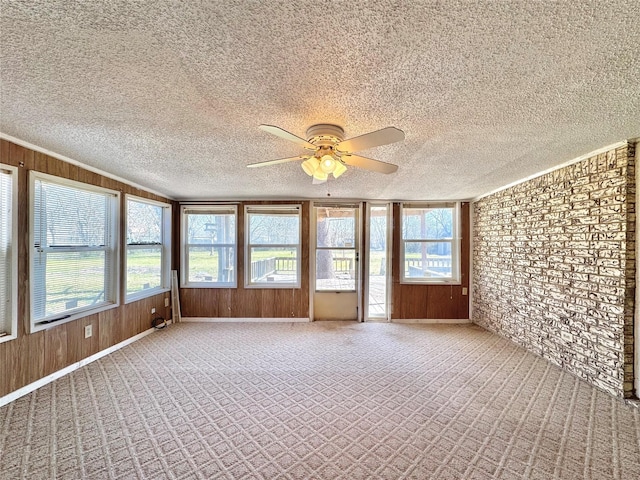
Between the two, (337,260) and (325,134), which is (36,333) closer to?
(325,134)

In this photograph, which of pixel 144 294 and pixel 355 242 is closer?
pixel 144 294

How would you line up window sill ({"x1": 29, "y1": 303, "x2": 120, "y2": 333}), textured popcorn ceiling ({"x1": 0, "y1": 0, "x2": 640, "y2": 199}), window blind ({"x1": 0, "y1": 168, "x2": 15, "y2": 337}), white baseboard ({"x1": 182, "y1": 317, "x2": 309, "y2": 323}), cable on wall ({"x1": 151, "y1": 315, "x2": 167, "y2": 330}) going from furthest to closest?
white baseboard ({"x1": 182, "y1": 317, "x2": 309, "y2": 323}), cable on wall ({"x1": 151, "y1": 315, "x2": 167, "y2": 330}), window sill ({"x1": 29, "y1": 303, "x2": 120, "y2": 333}), window blind ({"x1": 0, "y1": 168, "x2": 15, "y2": 337}), textured popcorn ceiling ({"x1": 0, "y1": 0, "x2": 640, "y2": 199})

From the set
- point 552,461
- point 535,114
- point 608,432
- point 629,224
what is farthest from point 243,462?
point 629,224

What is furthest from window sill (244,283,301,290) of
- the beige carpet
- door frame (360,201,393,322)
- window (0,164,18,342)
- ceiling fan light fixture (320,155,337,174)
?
ceiling fan light fixture (320,155,337,174)

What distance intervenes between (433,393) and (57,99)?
3631mm

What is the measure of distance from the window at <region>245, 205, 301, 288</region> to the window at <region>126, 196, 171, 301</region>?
4.55ft

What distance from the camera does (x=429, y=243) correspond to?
17.2 ft

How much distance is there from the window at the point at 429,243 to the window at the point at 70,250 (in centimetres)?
459

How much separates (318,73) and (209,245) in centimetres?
438

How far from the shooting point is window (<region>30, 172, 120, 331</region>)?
8.84 ft

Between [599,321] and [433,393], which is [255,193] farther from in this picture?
[599,321]

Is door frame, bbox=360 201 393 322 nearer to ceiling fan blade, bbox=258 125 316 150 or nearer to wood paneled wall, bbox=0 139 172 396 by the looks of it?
ceiling fan blade, bbox=258 125 316 150

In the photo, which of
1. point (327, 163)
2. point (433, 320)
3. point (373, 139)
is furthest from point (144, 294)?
point (433, 320)

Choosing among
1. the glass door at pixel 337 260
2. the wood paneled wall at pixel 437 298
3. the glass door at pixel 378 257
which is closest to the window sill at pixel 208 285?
the glass door at pixel 337 260
